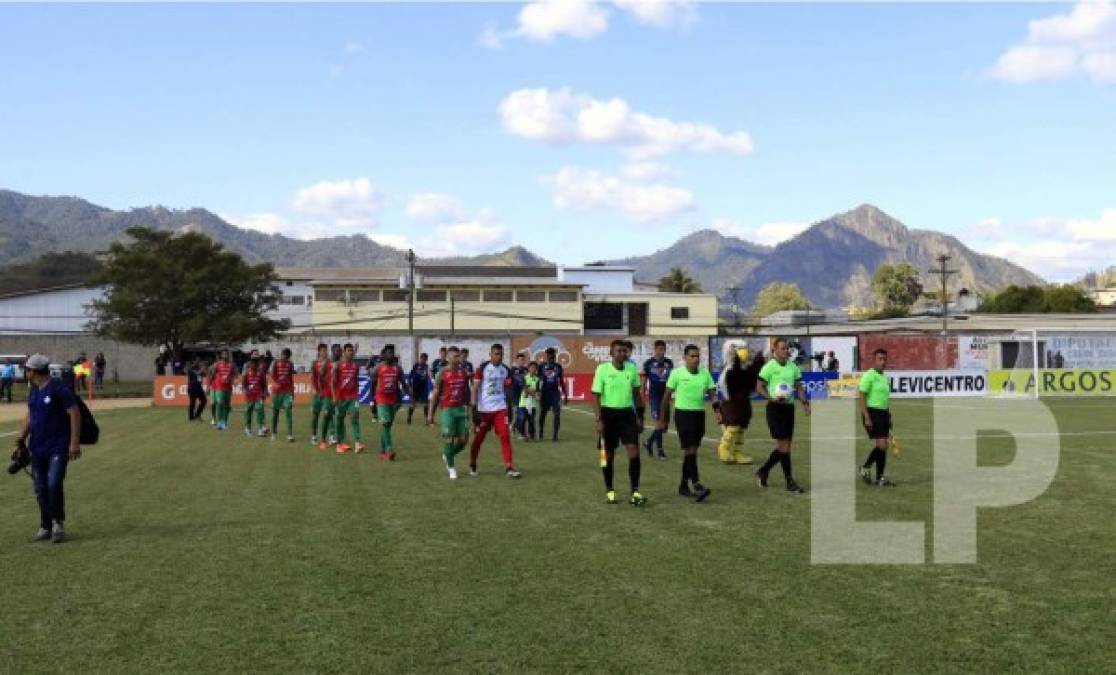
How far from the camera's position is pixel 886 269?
13300 cm

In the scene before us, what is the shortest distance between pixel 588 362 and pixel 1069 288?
8616 centimetres

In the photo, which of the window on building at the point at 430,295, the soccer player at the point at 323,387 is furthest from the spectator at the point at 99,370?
the soccer player at the point at 323,387

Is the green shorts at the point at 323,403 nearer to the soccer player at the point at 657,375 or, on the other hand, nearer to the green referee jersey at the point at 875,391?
the soccer player at the point at 657,375

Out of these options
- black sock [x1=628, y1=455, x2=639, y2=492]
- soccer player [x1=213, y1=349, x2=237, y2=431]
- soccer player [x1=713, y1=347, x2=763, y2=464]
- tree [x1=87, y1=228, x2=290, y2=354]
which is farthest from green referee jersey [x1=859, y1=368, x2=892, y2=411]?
tree [x1=87, y1=228, x2=290, y2=354]

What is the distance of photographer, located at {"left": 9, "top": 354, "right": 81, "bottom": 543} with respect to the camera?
982 cm

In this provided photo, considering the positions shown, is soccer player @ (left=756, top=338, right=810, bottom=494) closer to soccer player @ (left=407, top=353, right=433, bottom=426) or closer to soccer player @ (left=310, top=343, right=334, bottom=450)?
soccer player @ (left=310, top=343, right=334, bottom=450)

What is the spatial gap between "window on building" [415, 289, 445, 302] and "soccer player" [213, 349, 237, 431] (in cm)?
5347

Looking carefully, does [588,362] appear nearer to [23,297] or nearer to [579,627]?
[579,627]

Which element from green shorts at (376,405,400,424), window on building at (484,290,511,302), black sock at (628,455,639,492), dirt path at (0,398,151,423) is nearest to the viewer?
black sock at (628,455,639,492)

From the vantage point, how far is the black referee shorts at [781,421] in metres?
12.8

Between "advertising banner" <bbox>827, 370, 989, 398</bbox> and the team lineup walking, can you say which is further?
"advertising banner" <bbox>827, 370, 989, 398</bbox>

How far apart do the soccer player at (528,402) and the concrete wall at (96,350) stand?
48.1m

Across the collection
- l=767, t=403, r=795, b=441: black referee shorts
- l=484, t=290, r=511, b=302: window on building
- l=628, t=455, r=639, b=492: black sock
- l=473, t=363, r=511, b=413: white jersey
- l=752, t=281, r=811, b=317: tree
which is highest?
l=752, t=281, r=811, b=317: tree

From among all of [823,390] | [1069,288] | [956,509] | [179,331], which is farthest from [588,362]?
[1069,288]
